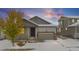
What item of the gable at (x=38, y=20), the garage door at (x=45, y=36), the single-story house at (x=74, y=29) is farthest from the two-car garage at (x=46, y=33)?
the single-story house at (x=74, y=29)

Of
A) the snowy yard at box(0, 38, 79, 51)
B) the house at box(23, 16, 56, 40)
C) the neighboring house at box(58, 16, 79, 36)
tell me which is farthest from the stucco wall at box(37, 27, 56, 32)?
the snowy yard at box(0, 38, 79, 51)

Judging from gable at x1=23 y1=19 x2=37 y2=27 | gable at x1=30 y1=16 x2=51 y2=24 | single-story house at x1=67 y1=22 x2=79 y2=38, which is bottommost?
single-story house at x1=67 y1=22 x2=79 y2=38

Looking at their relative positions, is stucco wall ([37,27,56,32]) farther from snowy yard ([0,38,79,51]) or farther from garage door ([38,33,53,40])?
snowy yard ([0,38,79,51])

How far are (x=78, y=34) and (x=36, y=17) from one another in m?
0.99

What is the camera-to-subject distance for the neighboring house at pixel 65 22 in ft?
19.1

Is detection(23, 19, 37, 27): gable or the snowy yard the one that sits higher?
detection(23, 19, 37, 27): gable

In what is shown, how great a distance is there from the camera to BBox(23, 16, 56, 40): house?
591cm

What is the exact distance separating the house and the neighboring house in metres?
0.16

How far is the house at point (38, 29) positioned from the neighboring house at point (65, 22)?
16 centimetres

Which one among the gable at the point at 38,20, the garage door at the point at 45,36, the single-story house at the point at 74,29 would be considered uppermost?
the gable at the point at 38,20

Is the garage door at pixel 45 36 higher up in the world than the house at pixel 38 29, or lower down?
lower down

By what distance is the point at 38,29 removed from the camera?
5.94 m

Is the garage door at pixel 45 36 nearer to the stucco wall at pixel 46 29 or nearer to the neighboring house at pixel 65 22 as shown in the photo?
the stucco wall at pixel 46 29
